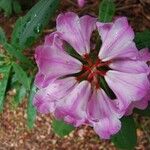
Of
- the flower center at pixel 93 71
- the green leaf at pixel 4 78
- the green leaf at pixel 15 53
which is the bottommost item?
the green leaf at pixel 4 78

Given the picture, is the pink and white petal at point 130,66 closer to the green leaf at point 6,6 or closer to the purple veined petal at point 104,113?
the purple veined petal at point 104,113

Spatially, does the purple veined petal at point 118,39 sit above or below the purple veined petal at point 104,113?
above

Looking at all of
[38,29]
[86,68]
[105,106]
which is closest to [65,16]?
[86,68]

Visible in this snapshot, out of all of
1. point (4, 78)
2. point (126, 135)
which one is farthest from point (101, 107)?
point (4, 78)

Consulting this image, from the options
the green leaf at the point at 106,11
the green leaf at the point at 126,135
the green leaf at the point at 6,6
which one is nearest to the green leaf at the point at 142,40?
the green leaf at the point at 106,11

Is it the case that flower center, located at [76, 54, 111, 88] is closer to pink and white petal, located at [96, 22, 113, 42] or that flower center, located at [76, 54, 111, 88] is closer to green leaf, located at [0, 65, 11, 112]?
pink and white petal, located at [96, 22, 113, 42]

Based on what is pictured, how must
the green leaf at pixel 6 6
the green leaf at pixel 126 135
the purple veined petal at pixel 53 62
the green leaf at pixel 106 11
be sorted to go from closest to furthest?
the purple veined petal at pixel 53 62, the green leaf at pixel 106 11, the green leaf at pixel 126 135, the green leaf at pixel 6 6

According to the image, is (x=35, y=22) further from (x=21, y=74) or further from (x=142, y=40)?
→ (x=142, y=40)
